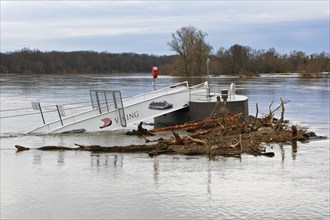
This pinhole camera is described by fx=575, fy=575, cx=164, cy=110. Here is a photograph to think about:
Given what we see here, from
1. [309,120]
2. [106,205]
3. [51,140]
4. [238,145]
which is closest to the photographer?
[106,205]

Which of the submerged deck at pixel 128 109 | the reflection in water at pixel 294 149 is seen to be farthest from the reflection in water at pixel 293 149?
the submerged deck at pixel 128 109

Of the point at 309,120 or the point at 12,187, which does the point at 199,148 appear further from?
the point at 309,120

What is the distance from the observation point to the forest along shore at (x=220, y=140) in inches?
573

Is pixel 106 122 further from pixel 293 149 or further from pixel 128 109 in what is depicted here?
pixel 293 149

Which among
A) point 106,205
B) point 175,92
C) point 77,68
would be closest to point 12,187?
point 106,205

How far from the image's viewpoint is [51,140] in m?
18.5

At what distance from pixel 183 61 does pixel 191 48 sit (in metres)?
4.15

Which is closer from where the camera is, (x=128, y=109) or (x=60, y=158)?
(x=60, y=158)

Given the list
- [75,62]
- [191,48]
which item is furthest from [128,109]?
[75,62]

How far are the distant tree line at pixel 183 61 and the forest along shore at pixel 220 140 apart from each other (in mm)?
79053

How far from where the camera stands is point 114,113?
20.2 metres

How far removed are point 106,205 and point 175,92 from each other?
40.4 feet

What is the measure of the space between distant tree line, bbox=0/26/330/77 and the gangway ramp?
77.9 meters

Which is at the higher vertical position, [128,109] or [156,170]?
[128,109]
